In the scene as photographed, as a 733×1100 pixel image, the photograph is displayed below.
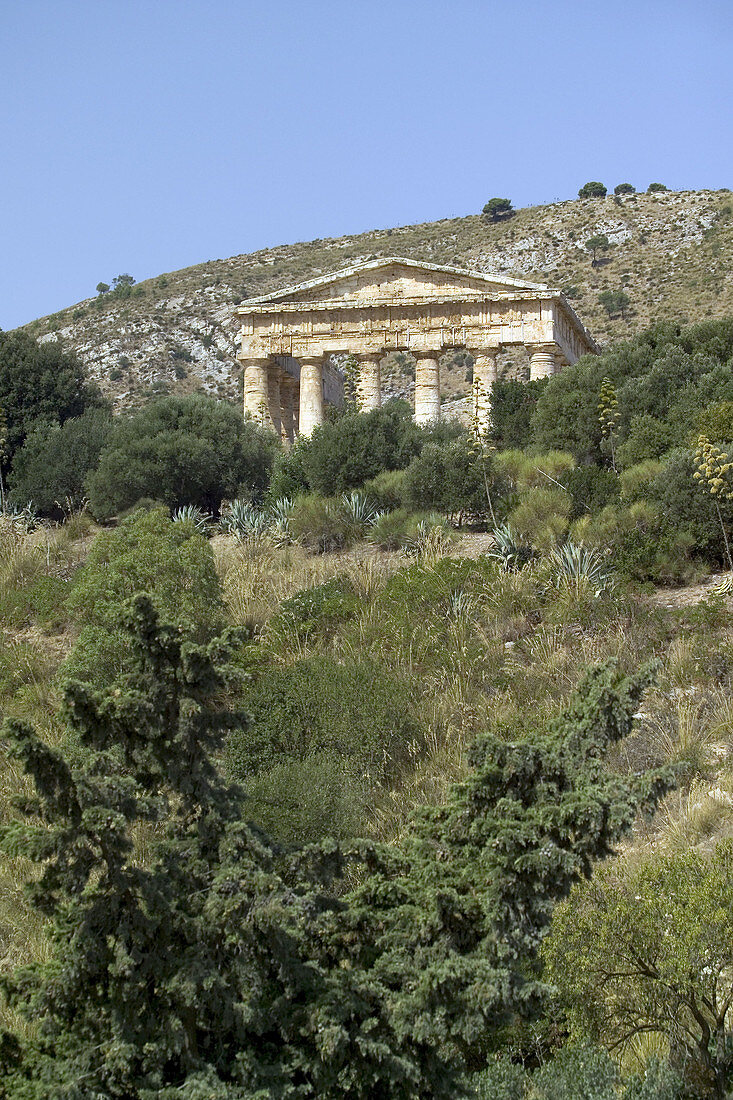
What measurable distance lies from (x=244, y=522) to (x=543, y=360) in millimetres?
13015

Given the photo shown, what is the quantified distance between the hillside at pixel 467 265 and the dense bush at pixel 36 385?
21.6 metres

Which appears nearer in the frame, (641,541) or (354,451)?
(641,541)

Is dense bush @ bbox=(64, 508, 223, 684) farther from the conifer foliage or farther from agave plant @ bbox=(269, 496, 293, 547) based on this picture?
the conifer foliage

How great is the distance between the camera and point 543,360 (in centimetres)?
3100

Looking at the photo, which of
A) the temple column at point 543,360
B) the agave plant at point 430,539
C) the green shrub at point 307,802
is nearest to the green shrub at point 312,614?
the agave plant at point 430,539

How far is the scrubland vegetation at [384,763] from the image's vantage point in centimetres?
617

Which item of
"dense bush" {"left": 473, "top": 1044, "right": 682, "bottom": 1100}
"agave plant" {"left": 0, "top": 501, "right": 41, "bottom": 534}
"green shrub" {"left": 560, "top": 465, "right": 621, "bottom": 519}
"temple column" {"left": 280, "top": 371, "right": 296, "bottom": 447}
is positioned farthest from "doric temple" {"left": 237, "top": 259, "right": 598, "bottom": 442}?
"dense bush" {"left": 473, "top": 1044, "right": 682, "bottom": 1100}

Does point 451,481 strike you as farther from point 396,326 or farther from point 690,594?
point 396,326

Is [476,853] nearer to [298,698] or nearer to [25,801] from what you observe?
[25,801]

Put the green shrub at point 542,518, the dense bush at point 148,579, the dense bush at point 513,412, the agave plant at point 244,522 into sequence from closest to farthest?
the dense bush at point 148,579, the green shrub at point 542,518, the agave plant at point 244,522, the dense bush at point 513,412

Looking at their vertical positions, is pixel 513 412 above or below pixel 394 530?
above

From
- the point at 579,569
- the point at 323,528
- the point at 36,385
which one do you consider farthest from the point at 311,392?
the point at 579,569

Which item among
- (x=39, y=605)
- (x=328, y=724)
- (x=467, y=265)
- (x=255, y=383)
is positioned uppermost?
(x=467, y=265)

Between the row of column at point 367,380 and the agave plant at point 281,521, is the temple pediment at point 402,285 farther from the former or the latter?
the agave plant at point 281,521
